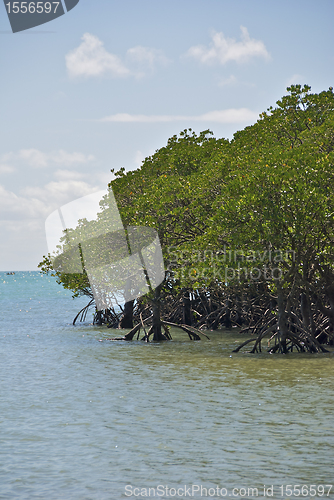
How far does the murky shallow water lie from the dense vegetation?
2.50 meters

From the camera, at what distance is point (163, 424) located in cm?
1082

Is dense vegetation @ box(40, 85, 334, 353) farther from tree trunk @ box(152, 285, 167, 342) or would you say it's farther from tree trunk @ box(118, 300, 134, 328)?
tree trunk @ box(118, 300, 134, 328)

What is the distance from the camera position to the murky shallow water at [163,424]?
8.09m

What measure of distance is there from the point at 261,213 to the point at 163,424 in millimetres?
7809

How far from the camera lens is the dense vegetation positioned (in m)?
16.3

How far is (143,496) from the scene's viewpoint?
7.50 m

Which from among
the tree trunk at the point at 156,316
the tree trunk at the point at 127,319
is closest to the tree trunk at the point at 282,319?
the tree trunk at the point at 156,316

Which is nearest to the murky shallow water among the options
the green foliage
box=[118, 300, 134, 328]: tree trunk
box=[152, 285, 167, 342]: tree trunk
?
the green foliage

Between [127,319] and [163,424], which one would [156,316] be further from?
[163,424]

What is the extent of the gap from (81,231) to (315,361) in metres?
14.3

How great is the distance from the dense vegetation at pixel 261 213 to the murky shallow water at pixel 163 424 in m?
2.50

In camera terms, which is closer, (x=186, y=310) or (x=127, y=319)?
(x=186, y=310)

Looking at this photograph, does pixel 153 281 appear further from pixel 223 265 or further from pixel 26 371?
pixel 26 371

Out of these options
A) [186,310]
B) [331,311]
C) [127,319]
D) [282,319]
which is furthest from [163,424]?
[127,319]
